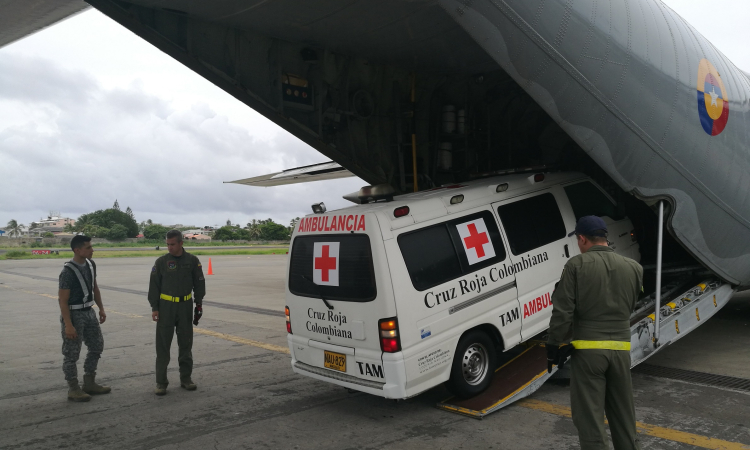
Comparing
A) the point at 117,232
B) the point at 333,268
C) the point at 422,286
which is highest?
the point at 117,232

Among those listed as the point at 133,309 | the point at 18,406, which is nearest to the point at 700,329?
the point at 18,406

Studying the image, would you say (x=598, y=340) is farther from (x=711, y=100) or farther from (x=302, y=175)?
(x=302, y=175)

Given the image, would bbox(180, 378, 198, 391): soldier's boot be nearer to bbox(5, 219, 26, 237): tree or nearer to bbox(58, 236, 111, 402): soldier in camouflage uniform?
bbox(58, 236, 111, 402): soldier in camouflage uniform

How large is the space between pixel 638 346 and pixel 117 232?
111909 mm

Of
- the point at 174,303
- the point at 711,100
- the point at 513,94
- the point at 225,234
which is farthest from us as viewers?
the point at 225,234

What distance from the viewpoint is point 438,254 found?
500 centimetres

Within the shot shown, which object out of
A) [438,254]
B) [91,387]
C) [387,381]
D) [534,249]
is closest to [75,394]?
[91,387]

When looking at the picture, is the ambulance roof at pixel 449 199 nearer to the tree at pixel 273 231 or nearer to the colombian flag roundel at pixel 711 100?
the colombian flag roundel at pixel 711 100

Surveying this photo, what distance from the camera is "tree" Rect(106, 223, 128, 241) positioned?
98.4 metres

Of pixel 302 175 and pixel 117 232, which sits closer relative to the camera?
pixel 302 175

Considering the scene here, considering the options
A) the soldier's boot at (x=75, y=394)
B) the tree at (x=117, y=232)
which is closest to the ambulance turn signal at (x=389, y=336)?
the soldier's boot at (x=75, y=394)

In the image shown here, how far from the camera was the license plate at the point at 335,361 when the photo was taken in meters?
4.86

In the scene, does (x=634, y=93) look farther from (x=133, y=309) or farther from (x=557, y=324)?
(x=133, y=309)

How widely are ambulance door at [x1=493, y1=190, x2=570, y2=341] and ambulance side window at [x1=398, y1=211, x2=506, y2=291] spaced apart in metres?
0.33
